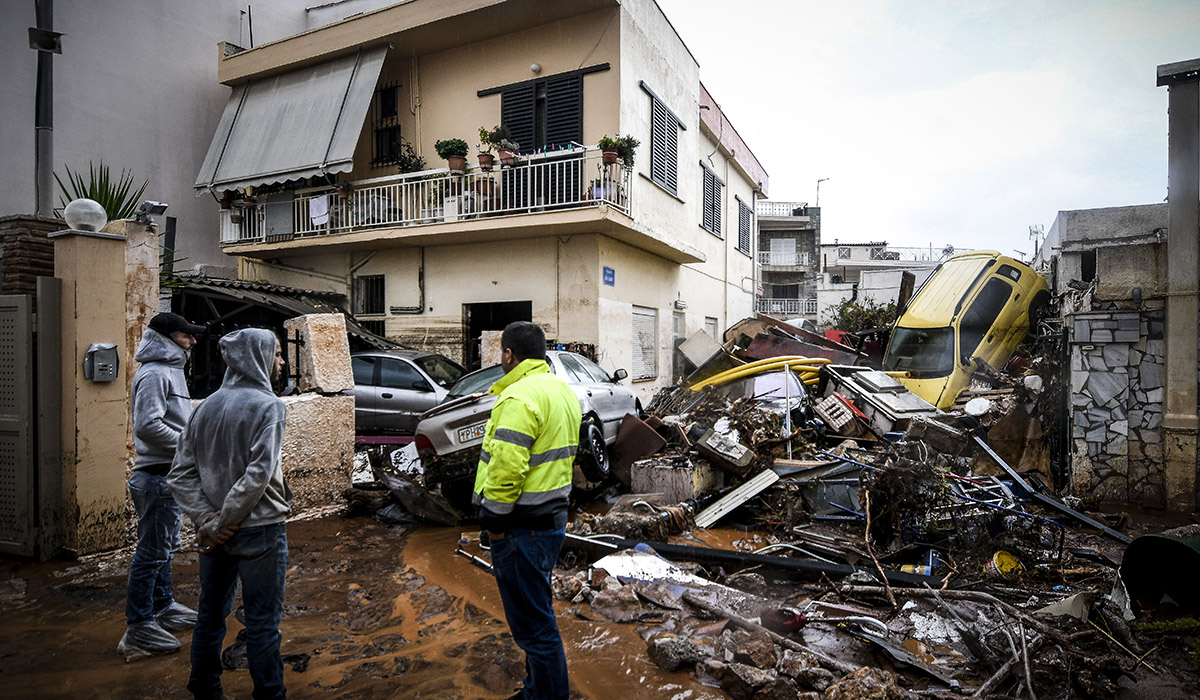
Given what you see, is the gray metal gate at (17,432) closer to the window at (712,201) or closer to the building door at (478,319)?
the building door at (478,319)

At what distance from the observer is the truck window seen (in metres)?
11.2

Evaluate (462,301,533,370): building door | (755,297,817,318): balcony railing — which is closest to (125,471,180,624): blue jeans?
(462,301,533,370): building door

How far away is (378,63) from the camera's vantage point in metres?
12.6

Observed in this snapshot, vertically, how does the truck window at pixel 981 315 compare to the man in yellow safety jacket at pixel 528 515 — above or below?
above

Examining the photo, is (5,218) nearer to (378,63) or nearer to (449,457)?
(449,457)

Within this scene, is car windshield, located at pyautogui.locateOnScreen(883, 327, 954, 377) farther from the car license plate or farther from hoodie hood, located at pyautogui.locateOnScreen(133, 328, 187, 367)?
hoodie hood, located at pyautogui.locateOnScreen(133, 328, 187, 367)

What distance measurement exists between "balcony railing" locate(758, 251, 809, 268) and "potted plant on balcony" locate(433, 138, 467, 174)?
28.3 metres

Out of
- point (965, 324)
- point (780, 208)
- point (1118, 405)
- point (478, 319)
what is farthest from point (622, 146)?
point (780, 208)

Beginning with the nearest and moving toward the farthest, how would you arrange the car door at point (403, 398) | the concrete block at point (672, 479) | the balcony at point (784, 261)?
1. the concrete block at point (672, 479)
2. the car door at point (403, 398)
3. the balcony at point (784, 261)

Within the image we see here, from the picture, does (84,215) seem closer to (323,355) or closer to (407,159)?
(323,355)

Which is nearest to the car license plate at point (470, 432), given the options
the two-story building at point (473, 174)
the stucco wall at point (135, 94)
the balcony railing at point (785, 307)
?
the two-story building at point (473, 174)

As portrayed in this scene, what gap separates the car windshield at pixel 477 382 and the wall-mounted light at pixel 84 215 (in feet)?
11.8

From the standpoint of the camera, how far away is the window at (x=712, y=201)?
55.2 ft

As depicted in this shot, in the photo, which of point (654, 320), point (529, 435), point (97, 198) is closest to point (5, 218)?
point (97, 198)
